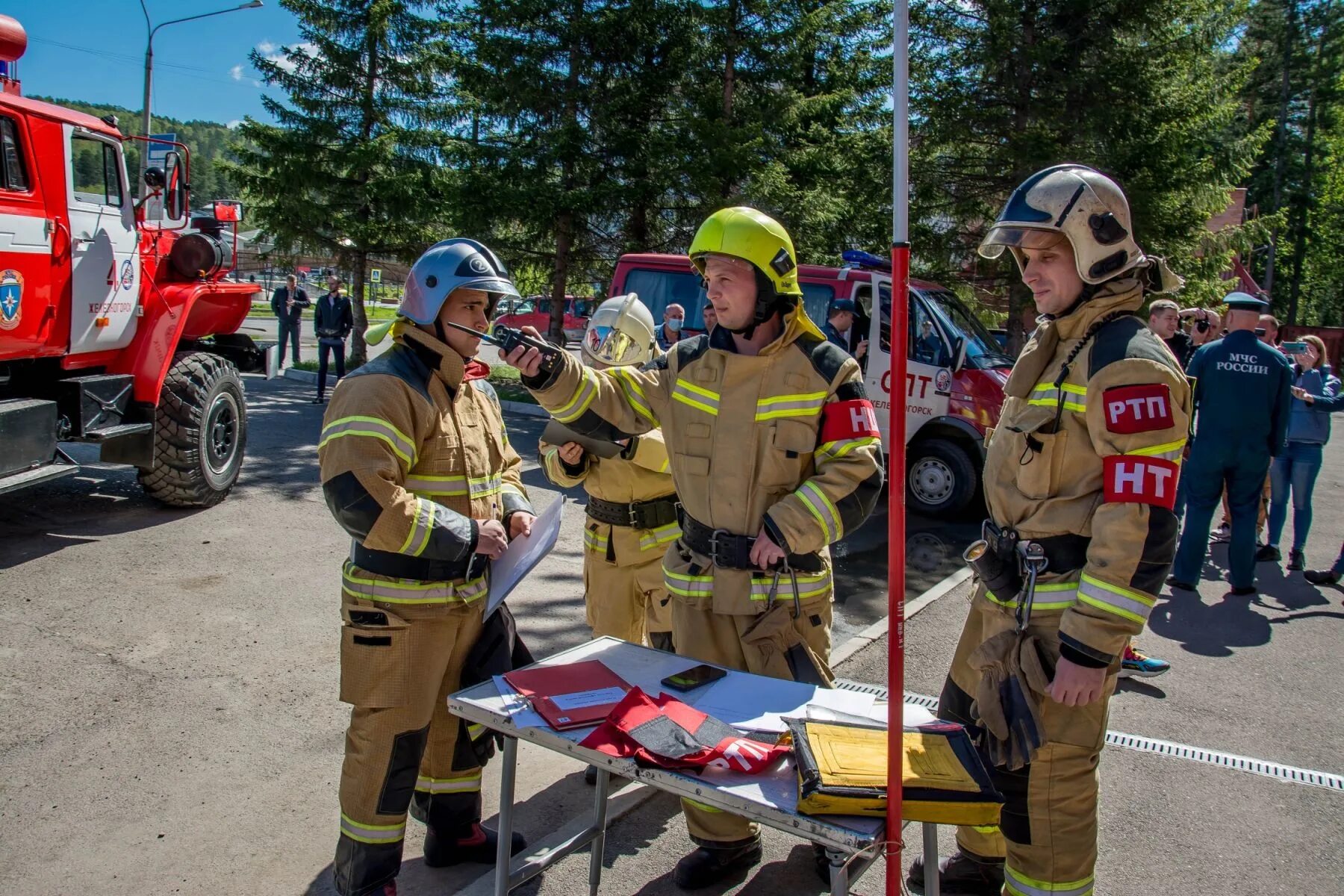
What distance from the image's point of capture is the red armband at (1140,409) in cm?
245

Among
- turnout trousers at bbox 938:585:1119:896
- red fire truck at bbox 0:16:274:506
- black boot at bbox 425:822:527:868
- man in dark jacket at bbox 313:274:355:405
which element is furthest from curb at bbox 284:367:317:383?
turnout trousers at bbox 938:585:1119:896

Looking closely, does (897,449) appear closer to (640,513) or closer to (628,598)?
(640,513)

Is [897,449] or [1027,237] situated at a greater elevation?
[1027,237]

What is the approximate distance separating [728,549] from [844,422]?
55 centimetres

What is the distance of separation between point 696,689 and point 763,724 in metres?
0.28

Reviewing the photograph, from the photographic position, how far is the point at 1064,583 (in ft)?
8.62

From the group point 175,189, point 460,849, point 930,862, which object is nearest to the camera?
point 930,862

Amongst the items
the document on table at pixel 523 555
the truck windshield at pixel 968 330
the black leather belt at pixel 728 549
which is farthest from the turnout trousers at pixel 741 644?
the truck windshield at pixel 968 330

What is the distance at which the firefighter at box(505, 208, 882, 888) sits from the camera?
300cm

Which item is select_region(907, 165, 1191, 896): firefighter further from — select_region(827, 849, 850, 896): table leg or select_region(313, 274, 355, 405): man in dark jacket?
select_region(313, 274, 355, 405): man in dark jacket

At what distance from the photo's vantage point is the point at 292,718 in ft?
14.1

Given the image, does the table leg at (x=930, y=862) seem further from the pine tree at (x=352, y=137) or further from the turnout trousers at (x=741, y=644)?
the pine tree at (x=352, y=137)

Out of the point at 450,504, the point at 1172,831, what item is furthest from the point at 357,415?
the point at 1172,831

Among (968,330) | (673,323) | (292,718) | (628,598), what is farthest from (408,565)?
(968,330)
